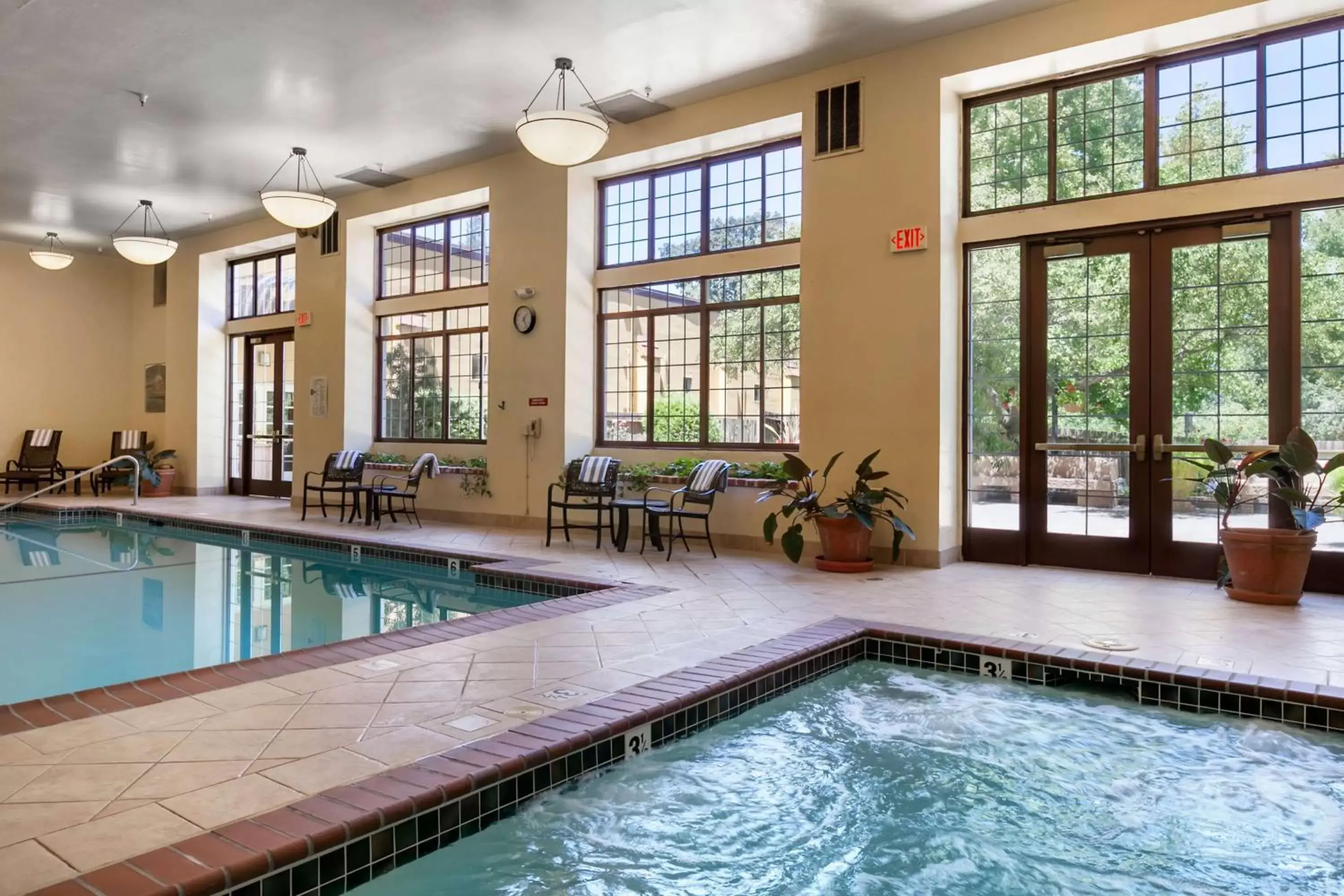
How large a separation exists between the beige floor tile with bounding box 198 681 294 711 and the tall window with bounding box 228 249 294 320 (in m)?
9.55

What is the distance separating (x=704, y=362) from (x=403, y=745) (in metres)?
5.65

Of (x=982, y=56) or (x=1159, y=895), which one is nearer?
(x=1159, y=895)

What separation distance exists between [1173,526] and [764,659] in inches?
142

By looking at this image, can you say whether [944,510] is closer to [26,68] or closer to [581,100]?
[581,100]

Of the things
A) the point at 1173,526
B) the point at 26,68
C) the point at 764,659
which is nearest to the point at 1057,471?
the point at 1173,526

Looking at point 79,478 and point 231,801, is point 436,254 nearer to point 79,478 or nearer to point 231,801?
point 79,478

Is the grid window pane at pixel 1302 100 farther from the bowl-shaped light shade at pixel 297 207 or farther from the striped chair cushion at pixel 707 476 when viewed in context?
the bowl-shaped light shade at pixel 297 207

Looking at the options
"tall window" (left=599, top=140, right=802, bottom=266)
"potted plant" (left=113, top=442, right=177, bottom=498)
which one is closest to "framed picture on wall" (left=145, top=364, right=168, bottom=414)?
"potted plant" (left=113, top=442, right=177, bottom=498)

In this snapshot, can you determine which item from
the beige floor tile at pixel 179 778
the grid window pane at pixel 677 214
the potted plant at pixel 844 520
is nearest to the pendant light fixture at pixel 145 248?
the grid window pane at pixel 677 214

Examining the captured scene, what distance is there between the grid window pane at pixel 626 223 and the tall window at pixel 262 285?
211 inches

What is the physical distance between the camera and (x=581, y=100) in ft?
24.4

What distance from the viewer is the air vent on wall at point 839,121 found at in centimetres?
659

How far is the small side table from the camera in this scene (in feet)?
22.6

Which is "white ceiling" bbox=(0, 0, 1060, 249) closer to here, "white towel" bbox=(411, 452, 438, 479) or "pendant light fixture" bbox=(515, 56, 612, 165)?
"pendant light fixture" bbox=(515, 56, 612, 165)
